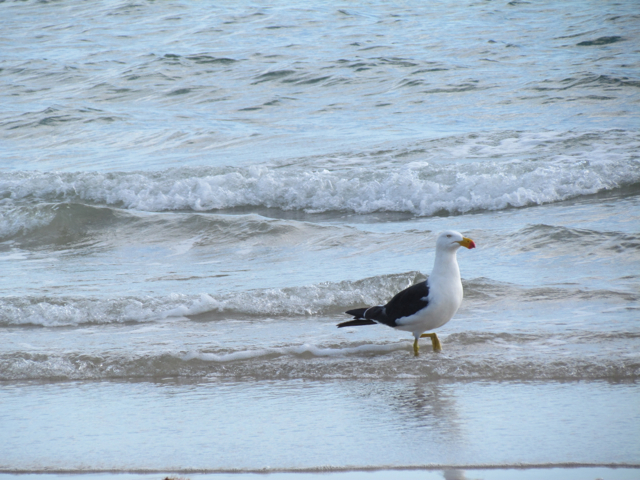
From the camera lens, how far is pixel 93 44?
66.3 feet

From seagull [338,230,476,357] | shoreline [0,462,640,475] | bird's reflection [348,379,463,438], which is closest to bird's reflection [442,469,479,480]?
shoreline [0,462,640,475]

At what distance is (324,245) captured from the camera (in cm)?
737

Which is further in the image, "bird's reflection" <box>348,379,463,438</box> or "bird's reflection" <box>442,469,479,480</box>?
"bird's reflection" <box>348,379,463,438</box>

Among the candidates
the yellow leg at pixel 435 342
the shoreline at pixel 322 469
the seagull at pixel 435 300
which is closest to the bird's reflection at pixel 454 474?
the shoreline at pixel 322 469

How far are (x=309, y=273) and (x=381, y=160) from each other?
451 centimetres

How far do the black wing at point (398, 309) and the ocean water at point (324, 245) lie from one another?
20cm

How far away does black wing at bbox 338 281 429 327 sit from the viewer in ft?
14.4

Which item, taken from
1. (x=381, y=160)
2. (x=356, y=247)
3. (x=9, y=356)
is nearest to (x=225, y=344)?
Result: (x=9, y=356)

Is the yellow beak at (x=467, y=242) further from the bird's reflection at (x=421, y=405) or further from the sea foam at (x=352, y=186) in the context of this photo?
the sea foam at (x=352, y=186)

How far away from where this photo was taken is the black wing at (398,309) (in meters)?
4.38

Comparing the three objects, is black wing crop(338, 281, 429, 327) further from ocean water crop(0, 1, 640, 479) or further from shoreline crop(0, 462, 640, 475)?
shoreline crop(0, 462, 640, 475)

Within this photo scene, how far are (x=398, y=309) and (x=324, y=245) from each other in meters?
2.95

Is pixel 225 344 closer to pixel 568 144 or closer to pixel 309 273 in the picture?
pixel 309 273

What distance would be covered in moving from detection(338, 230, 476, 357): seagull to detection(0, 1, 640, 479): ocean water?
0.21m
